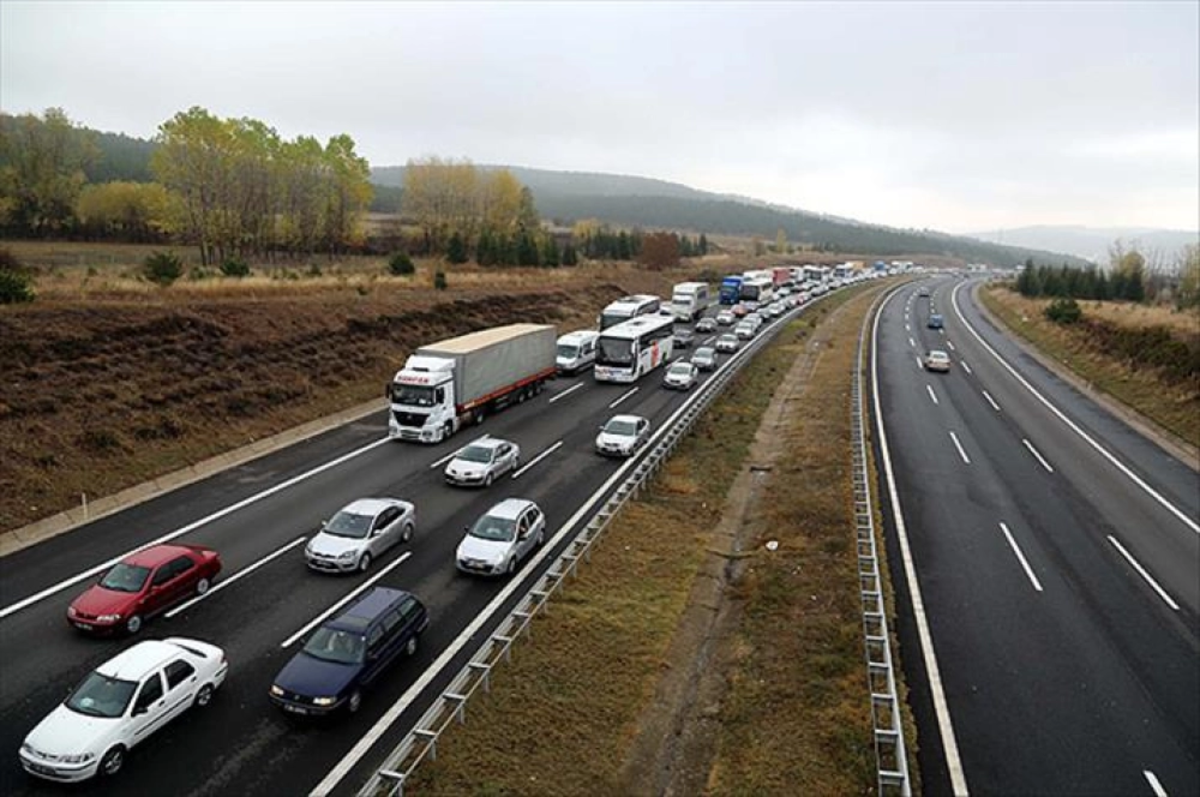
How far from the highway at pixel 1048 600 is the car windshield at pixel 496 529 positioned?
1096 cm

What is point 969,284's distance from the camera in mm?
150750

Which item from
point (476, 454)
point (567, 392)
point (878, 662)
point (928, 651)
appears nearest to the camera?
point (878, 662)

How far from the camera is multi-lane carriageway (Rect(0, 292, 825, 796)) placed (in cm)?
1402

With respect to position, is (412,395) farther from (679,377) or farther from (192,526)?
(679,377)

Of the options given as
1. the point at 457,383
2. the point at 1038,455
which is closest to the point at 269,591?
the point at 457,383

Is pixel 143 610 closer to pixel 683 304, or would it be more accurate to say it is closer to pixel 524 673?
pixel 524 673

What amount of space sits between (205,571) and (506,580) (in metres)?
8.14

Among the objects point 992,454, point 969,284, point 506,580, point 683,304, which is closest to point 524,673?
point 506,580

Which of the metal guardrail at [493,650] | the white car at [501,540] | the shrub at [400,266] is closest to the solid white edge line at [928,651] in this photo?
the metal guardrail at [493,650]

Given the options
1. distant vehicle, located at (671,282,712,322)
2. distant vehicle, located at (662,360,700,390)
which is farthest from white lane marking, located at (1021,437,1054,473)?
distant vehicle, located at (671,282,712,322)

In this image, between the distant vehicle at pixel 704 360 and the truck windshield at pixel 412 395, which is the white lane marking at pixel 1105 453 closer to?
the distant vehicle at pixel 704 360

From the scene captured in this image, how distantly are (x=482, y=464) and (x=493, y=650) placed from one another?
40.3 feet

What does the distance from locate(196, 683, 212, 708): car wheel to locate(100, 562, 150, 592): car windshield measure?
4448mm

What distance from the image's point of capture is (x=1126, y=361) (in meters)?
50.4
